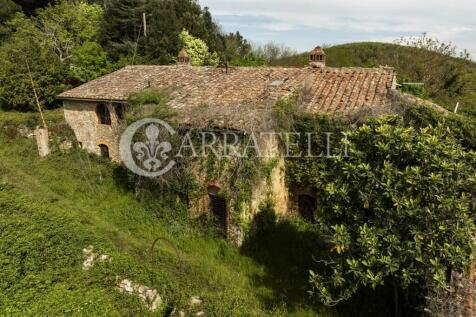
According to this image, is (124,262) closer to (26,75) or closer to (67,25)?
(26,75)

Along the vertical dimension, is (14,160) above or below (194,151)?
below

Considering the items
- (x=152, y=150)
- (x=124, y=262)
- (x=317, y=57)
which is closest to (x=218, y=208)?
(x=152, y=150)

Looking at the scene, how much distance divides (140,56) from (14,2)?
21.8 meters

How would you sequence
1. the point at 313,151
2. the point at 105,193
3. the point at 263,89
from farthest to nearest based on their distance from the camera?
the point at 105,193, the point at 263,89, the point at 313,151

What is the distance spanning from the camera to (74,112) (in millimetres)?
19766

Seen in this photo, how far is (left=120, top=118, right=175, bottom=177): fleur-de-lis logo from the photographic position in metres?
13.1

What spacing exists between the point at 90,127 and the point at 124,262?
38.3 feet

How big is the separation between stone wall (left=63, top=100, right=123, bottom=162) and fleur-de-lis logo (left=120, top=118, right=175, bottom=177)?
13.8 feet

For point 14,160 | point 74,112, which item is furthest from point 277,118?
point 14,160

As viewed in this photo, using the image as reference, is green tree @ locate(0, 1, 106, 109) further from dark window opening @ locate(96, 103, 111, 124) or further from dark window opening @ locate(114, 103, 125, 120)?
dark window opening @ locate(114, 103, 125, 120)

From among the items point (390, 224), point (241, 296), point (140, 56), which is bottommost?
point (241, 296)

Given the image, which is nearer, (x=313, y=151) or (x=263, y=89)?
(x=313, y=151)

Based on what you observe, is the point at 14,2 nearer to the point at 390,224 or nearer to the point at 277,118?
the point at 277,118

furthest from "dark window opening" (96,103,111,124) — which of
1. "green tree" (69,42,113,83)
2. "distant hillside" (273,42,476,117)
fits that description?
"distant hillside" (273,42,476,117)
